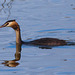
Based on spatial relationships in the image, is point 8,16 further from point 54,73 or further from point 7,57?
point 54,73

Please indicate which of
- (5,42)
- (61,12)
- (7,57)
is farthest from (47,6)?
(7,57)

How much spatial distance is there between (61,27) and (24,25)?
5.77 feet

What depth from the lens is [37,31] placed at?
17.3 m

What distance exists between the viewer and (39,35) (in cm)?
1686

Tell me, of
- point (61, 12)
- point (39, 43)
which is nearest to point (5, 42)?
point (39, 43)

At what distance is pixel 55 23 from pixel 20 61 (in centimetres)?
626

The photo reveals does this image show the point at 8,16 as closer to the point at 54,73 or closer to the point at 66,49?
the point at 66,49

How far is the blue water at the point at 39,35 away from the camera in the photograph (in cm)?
1164

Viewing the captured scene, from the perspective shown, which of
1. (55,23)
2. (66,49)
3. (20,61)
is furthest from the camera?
(55,23)

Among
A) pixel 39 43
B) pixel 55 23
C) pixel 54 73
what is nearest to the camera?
pixel 54 73

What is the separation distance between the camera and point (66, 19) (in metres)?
19.4

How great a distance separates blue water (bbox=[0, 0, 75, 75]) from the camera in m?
11.6

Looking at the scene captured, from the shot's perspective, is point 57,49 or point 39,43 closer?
point 57,49

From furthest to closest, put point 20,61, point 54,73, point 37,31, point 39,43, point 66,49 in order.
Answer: point 37,31, point 39,43, point 66,49, point 20,61, point 54,73
